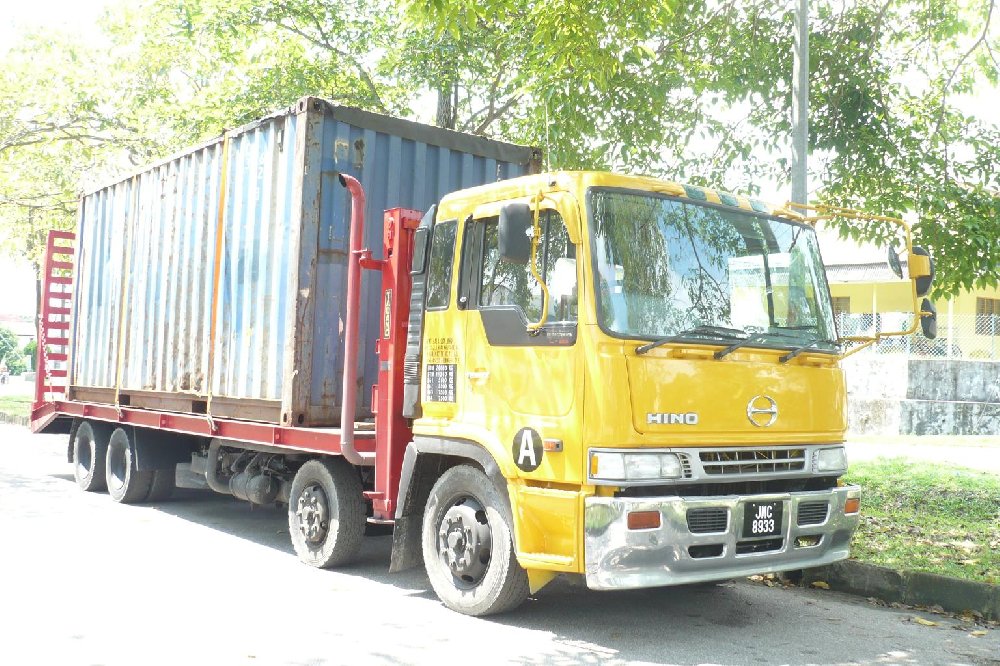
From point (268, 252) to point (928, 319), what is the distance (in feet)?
15.3

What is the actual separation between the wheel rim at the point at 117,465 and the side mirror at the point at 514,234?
657cm

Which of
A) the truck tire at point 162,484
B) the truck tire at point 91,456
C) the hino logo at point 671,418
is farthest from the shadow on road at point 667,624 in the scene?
the truck tire at point 91,456

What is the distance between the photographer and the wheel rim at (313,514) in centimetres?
709

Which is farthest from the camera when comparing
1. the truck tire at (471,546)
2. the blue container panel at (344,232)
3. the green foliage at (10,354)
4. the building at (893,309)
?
the green foliage at (10,354)

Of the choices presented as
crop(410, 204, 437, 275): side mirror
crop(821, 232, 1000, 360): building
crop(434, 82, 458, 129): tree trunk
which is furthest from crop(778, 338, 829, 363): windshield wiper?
crop(434, 82, 458, 129): tree trunk

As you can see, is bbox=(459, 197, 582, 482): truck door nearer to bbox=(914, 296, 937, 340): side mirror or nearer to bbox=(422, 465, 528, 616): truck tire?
bbox=(422, 465, 528, 616): truck tire

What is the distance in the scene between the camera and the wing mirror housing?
5.91m

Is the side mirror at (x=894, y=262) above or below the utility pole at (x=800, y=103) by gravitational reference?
below

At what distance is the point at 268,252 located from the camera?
7641 millimetres

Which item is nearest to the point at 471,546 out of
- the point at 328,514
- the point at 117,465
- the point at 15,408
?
the point at 328,514

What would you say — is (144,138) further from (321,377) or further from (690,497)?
(690,497)

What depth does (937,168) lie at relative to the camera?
34.4 ft

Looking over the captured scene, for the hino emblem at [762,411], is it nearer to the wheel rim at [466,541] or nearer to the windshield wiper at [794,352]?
the windshield wiper at [794,352]

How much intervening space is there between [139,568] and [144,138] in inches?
594
